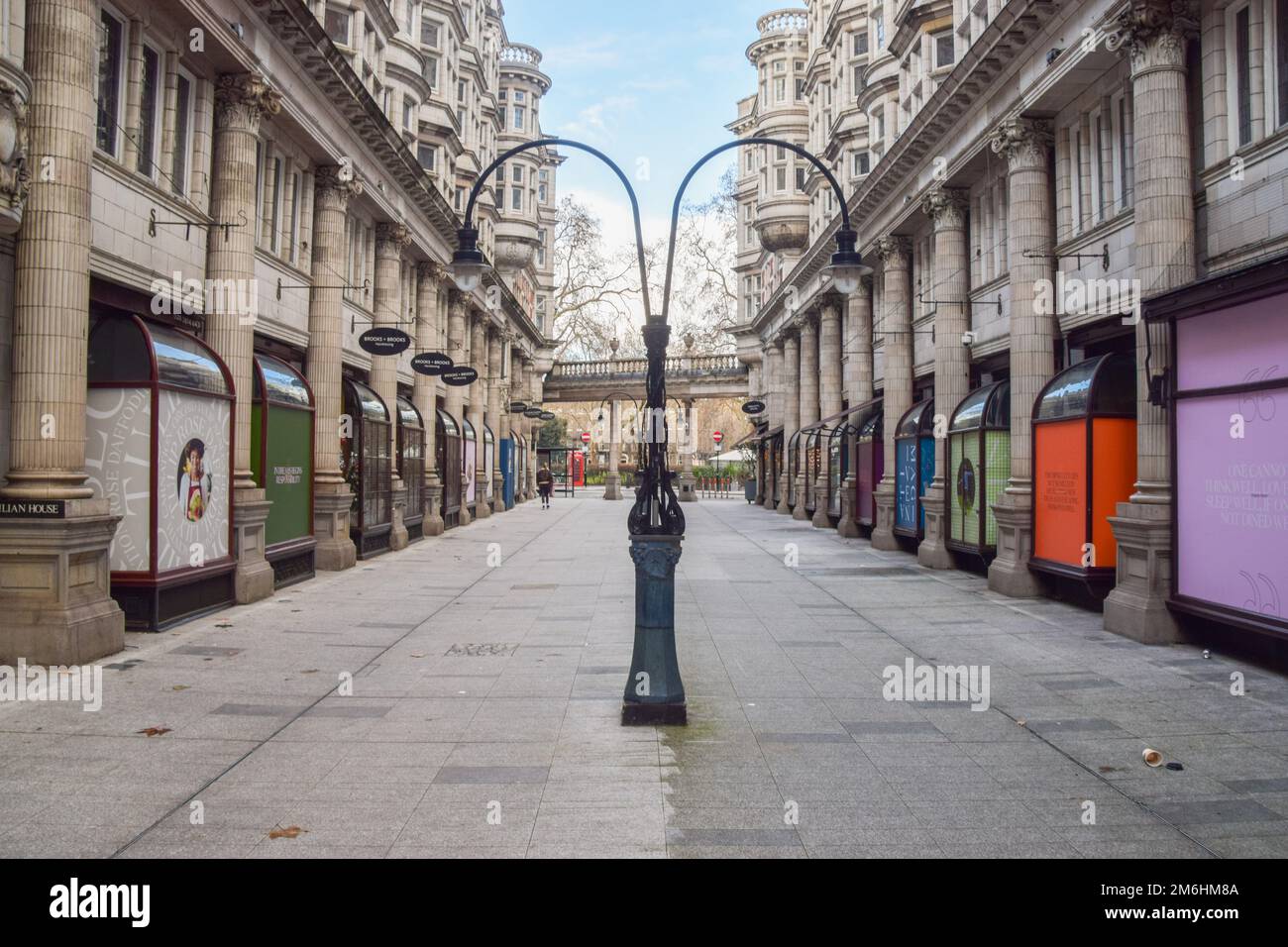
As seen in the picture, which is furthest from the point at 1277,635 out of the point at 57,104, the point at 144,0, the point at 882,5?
the point at 882,5

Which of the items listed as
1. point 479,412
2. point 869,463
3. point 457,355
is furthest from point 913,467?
point 479,412

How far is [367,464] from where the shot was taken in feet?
70.3

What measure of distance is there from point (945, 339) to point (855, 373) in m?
8.66

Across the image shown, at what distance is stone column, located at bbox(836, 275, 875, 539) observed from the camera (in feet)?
94.6

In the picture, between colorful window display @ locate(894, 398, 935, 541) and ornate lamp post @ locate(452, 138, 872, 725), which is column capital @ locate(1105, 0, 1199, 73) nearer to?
ornate lamp post @ locate(452, 138, 872, 725)

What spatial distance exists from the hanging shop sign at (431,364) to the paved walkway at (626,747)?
11.3 metres

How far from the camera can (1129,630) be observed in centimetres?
1181

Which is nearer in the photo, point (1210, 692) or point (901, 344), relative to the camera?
point (1210, 692)

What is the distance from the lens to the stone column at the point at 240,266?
14398 mm

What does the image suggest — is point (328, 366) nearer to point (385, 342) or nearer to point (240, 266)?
point (385, 342)

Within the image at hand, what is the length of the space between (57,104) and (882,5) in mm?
24118

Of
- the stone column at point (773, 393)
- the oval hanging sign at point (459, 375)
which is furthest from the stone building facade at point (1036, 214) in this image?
the stone column at point (773, 393)

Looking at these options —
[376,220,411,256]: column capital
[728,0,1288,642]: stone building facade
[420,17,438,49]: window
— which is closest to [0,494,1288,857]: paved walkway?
[728,0,1288,642]: stone building facade

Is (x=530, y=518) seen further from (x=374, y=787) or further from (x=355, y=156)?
(x=374, y=787)
